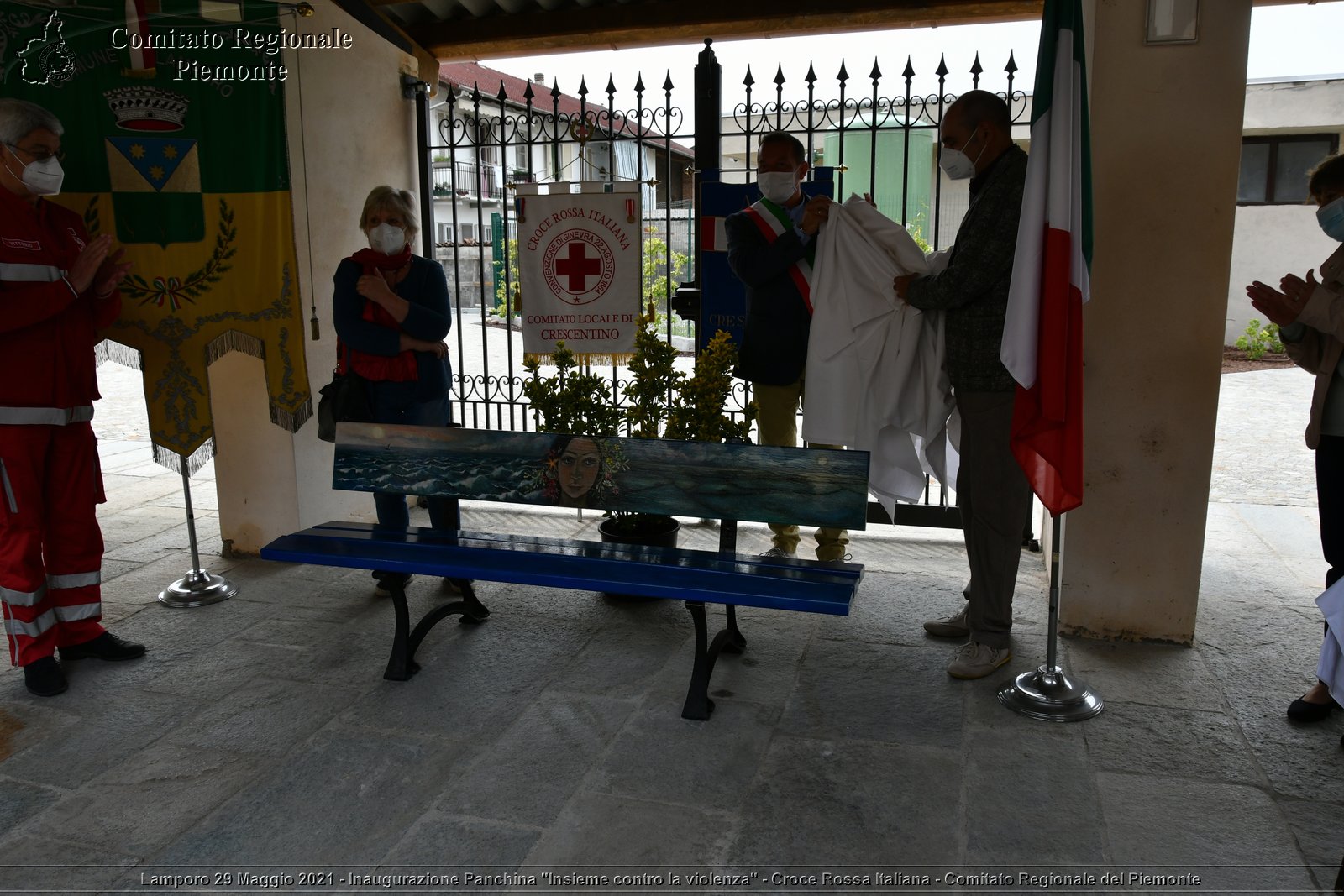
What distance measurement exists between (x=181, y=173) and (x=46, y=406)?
1202 millimetres

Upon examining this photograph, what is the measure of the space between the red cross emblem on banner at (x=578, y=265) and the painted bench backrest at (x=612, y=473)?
1658 mm

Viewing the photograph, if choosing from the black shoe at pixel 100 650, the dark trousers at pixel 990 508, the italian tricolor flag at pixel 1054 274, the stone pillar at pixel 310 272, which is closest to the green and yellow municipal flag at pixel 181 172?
the stone pillar at pixel 310 272

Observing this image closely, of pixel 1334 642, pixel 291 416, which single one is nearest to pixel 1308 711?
pixel 1334 642

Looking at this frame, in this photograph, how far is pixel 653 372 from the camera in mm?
4090

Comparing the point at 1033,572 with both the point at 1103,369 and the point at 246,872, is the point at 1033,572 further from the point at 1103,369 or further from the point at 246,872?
the point at 246,872

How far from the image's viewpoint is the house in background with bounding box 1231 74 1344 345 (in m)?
14.7

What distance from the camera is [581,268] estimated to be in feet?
16.7

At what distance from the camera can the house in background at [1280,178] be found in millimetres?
14664

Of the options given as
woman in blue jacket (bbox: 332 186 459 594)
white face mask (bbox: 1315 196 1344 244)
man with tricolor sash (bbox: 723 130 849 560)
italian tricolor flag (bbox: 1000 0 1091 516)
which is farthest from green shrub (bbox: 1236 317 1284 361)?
woman in blue jacket (bbox: 332 186 459 594)

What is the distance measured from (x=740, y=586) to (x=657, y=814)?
0.73 m

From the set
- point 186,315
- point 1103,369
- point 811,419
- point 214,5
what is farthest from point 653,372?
point 214,5

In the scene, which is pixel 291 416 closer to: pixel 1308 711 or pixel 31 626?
pixel 31 626

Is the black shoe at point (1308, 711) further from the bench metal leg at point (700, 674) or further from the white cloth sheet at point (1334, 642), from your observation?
the bench metal leg at point (700, 674)

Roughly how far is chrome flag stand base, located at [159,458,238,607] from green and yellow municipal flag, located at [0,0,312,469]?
1.07 feet
